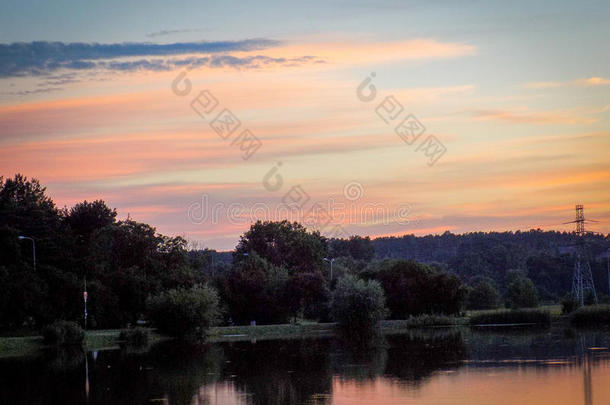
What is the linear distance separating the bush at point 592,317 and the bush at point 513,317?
11.6 ft

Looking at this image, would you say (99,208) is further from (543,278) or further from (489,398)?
(543,278)

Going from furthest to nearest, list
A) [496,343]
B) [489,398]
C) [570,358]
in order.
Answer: [496,343] → [570,358] → [489,398]

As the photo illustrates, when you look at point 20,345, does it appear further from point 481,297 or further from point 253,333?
point 481,297

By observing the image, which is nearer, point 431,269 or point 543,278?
point 431,269

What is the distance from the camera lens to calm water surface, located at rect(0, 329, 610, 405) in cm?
2845

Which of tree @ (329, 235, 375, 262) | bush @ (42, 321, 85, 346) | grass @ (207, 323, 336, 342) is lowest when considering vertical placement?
grass @ (207, 323, 336, 342)

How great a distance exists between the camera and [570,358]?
38.7 m

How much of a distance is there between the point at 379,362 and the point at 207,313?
85.8ft

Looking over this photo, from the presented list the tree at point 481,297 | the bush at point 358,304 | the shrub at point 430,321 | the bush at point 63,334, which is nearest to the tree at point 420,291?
the shrub at point 430,321

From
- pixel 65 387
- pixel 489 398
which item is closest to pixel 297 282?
pixel 65 387

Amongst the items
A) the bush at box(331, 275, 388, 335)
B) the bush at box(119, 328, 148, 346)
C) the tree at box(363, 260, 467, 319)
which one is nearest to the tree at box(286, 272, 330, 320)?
the bush at box(331, 275, 388, 335)

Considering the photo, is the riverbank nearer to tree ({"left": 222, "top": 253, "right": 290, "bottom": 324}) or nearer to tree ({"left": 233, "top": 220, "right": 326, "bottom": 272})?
tree ({"left": 222, "top": 253, "right": 290, "bottom": 324})

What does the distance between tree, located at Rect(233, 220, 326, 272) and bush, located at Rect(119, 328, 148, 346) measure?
48.1 m

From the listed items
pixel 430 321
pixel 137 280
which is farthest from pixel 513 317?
pixel 137 280
